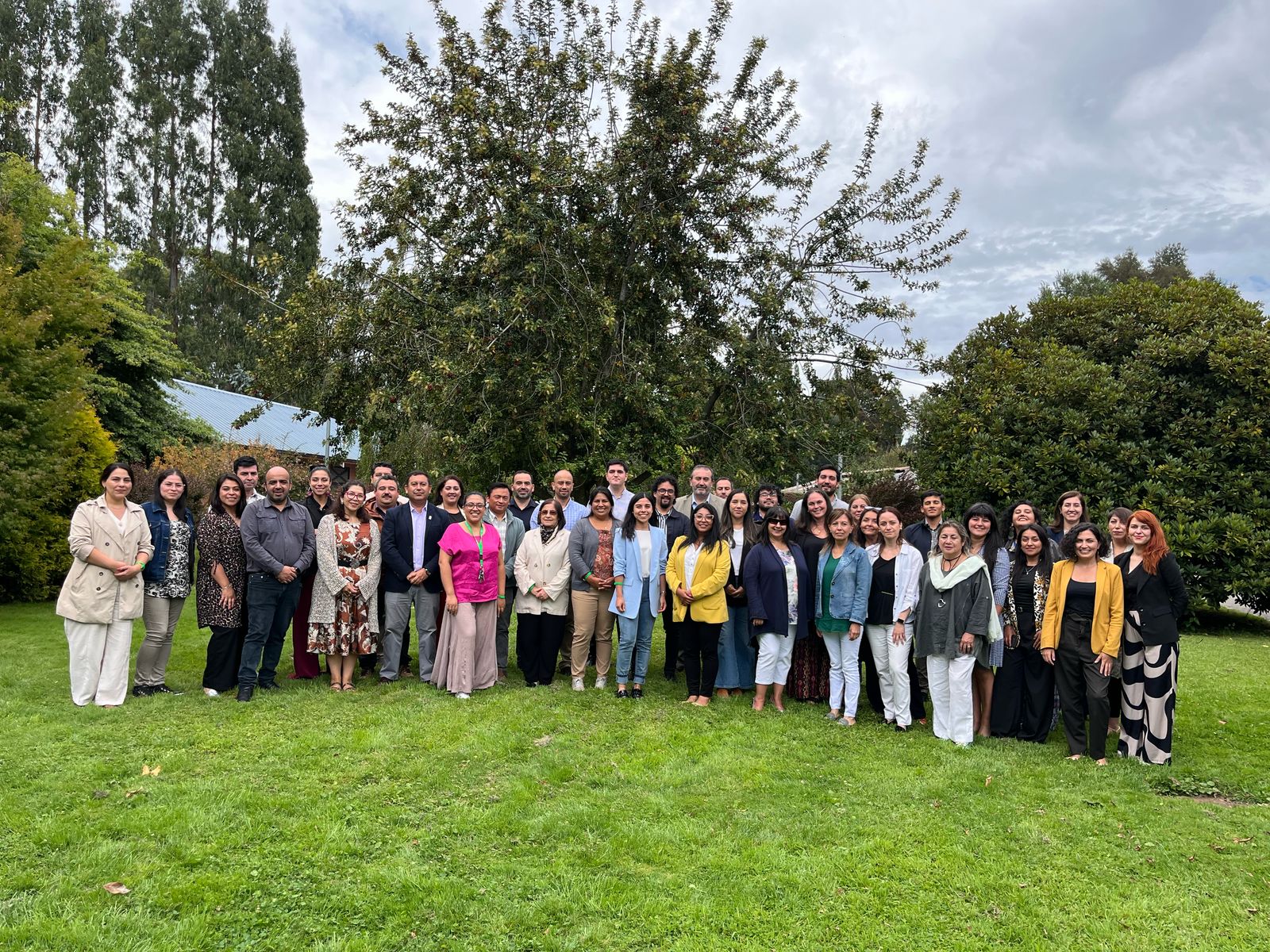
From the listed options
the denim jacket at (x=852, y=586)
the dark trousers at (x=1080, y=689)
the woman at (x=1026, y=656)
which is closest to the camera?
the dark trousers at (x=1080, y=689)

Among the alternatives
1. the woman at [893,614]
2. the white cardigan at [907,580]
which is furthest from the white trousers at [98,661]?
the white cardigan at [907,580]

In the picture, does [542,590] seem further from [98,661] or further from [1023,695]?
[1023,695]

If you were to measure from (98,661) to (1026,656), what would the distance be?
7.58m

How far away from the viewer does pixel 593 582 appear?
740 cm

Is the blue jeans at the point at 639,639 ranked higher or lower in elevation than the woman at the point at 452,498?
lower

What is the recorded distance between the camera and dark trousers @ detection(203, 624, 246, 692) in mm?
6957

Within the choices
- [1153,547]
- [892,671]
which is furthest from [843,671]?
[1153,547]

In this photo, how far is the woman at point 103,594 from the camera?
21.1 ft

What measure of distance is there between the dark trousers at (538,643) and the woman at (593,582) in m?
0.21

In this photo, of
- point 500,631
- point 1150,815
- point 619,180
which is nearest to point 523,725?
point 500,631

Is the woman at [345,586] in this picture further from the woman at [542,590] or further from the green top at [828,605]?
the green top at [828,605]

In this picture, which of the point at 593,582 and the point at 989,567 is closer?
the point at 989,567

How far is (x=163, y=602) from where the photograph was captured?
698 cm

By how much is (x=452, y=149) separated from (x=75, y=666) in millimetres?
7274
